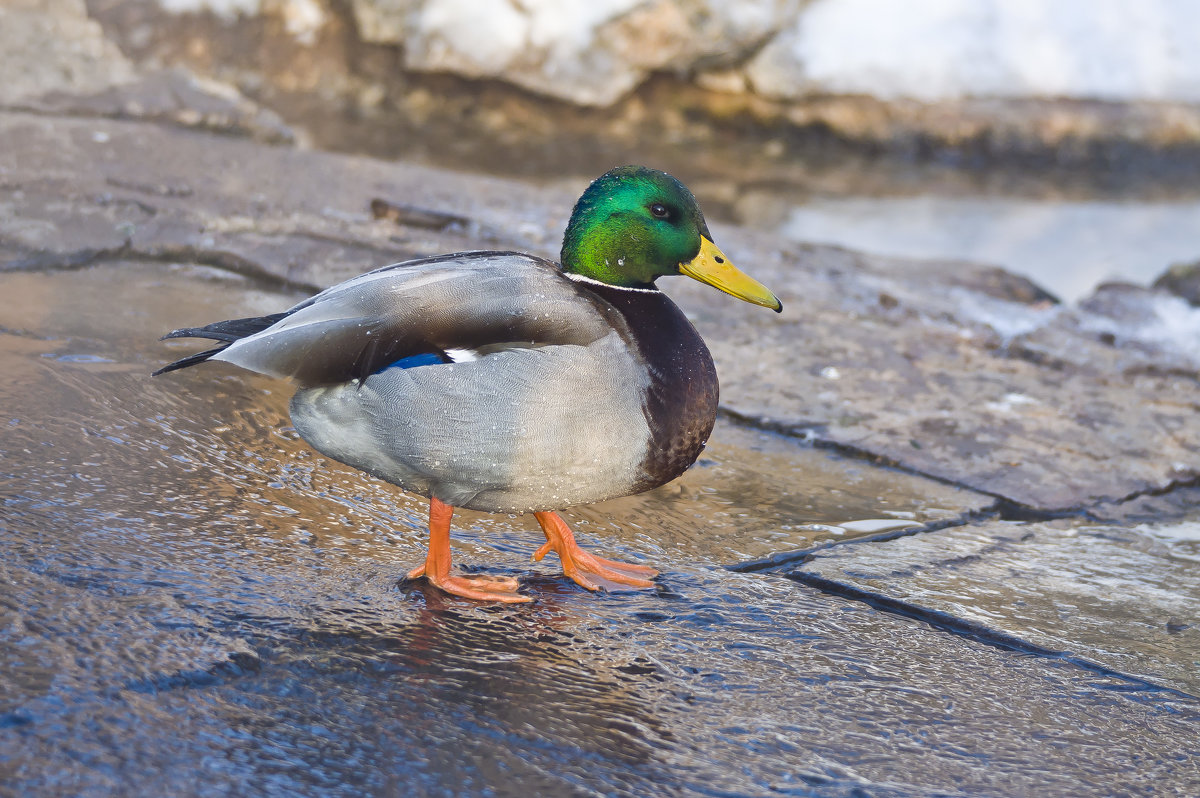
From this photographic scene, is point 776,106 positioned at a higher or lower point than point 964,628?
higher

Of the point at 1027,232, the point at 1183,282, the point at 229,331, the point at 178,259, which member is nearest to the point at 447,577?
the point at 229,331

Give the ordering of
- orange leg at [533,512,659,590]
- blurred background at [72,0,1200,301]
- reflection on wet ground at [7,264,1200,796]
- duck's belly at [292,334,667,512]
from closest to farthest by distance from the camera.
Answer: reflection on wet ground at [7,264,1200,796] < duck's belly at [292,334,667,512] < orange leg at [533,512,659,590] < blurred background at [72,0,1200,301]

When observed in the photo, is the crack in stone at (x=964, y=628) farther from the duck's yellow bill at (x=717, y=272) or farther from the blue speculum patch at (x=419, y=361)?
the blue speculum patch at (x=419, y=361)

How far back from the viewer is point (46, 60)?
651 centimetres

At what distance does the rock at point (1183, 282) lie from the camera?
5.66 meters

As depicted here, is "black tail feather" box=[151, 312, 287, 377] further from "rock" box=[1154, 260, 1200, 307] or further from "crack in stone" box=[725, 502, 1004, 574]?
"rock" box=[1154, 260, 1200, 307]

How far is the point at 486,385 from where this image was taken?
2.42 metres

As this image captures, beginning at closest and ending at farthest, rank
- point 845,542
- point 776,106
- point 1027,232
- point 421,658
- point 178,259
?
point 421,658 < point 845,542 < point 178,259 < point 1027,232 < point 776,106

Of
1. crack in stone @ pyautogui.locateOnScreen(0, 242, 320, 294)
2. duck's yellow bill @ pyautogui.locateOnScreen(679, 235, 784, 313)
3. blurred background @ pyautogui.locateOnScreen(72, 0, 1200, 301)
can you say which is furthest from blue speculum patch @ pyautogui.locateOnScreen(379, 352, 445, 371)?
blurred background @ pyautogui.locateOnScreen(72, 0, 1200, 301)

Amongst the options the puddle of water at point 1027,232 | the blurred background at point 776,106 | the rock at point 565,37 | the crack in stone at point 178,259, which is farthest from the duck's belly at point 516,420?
the rock at point 565,37

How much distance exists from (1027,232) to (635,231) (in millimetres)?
5969

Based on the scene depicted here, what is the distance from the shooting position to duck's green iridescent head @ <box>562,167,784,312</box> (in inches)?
105

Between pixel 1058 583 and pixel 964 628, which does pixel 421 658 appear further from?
pixel 1058 583

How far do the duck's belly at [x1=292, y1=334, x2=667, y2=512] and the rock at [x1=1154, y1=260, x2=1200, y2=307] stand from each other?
162 inches
